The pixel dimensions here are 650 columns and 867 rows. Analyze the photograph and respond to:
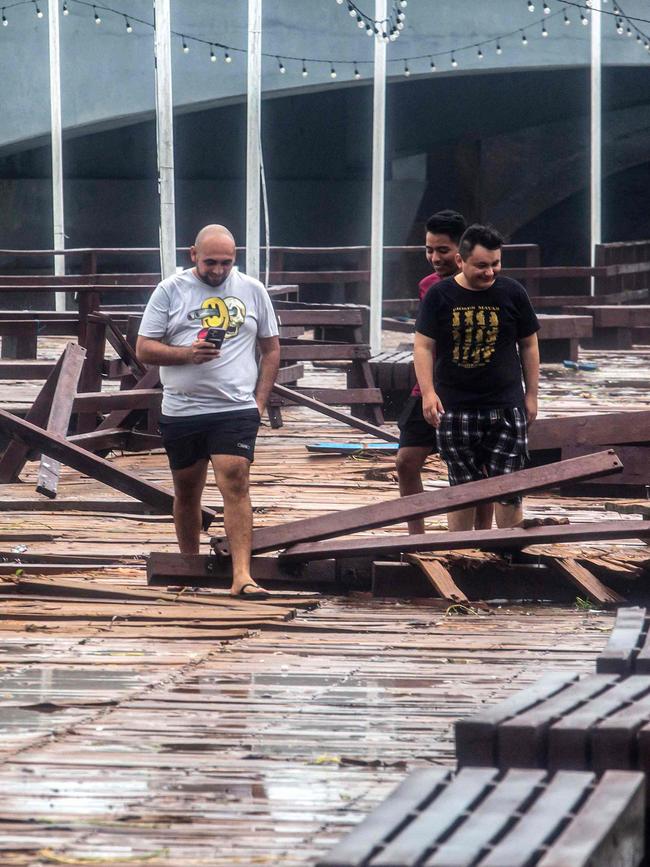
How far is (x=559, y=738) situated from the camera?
10.8 feet

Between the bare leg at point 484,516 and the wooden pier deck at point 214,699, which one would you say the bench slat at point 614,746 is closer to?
the wooden pier deck at point 214,699

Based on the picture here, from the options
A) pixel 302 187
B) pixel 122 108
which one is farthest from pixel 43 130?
pixel 302 187

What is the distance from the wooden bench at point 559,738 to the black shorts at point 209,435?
325cm

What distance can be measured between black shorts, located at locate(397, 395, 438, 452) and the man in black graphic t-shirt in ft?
0.65

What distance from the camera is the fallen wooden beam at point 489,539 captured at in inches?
247

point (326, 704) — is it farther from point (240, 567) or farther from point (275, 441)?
point (275, 441)

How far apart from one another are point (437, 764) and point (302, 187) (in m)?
25.9

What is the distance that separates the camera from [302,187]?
1150 inches

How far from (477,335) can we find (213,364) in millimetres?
1063

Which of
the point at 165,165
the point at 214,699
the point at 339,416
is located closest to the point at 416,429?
the point at 214,699

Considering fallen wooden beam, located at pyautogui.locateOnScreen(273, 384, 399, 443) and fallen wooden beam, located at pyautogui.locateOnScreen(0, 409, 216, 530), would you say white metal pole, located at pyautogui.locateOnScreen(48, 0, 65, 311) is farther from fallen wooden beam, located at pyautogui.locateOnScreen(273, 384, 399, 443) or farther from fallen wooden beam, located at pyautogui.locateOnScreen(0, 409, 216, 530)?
fallen wooden beam, located at pyautogui.locateOnScreen(0, 409, 216, 530)

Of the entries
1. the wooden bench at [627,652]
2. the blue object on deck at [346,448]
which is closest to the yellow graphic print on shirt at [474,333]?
the wooden bench at [627,652]

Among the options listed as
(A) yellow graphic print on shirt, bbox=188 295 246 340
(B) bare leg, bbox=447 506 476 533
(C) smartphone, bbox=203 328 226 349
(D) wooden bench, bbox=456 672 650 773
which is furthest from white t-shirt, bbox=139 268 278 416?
(D) wooden bench, bbox=456 672 650 773

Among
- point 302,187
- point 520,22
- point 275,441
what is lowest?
point 275,441
